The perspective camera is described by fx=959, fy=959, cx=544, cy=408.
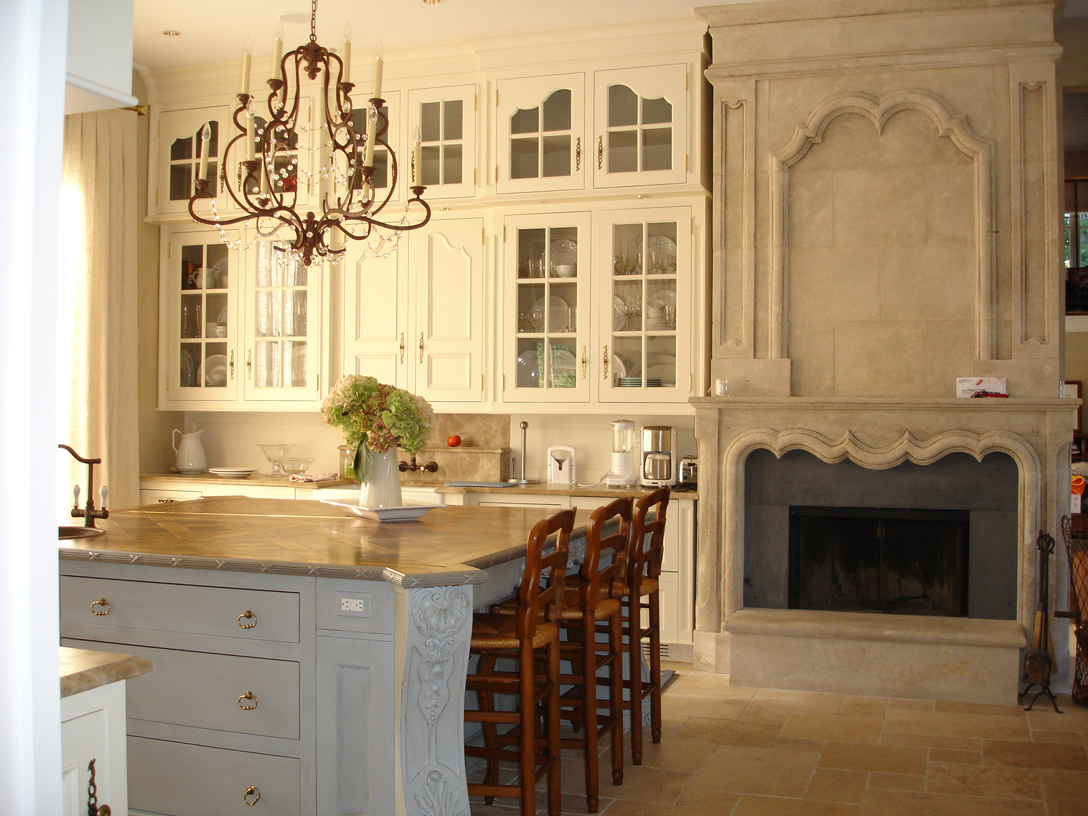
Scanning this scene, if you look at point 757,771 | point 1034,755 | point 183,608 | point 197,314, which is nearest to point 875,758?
point 757,771

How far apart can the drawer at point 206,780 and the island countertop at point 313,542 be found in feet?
1.64

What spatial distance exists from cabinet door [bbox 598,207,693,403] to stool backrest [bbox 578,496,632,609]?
72.4 inches

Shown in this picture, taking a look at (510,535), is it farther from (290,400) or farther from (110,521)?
(290,400)

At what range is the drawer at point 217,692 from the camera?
2447 millimetres

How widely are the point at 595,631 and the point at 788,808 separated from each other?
2.59 ft

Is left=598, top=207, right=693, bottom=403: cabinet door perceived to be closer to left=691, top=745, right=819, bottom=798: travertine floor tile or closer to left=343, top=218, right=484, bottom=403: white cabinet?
left=343, top=218, right=484, bottom=403: white cabinet

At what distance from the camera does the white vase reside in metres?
3.38

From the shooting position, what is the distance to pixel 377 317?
17.7 feet

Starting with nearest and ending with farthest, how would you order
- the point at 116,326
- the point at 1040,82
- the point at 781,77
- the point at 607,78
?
the point at 1040,82 < the point at 781,77 < the point at 607,78 < the point at 116,326

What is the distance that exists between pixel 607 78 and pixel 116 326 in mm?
2996

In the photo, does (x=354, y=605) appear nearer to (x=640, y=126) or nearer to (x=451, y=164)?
(x=640, y=126)

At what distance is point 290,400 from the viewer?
5.54 m

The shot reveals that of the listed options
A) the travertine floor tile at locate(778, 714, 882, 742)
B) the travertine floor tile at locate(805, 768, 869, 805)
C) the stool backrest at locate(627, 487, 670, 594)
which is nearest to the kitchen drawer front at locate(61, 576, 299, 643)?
the stool backrest at locate(627, 487, 670, 594)

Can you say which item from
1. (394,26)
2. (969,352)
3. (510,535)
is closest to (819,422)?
(969,352)
